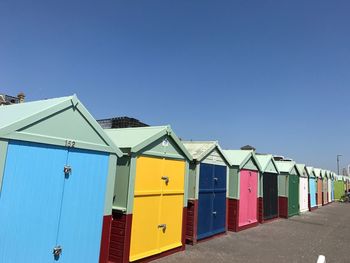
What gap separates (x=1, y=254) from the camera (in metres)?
4.93

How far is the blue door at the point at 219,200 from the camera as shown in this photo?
11.6 m

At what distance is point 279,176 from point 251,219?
5.58 metres

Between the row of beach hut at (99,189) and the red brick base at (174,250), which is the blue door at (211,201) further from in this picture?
the red brick base at (174,250)

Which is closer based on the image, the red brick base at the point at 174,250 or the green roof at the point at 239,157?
the red brick base at the point at 174,250

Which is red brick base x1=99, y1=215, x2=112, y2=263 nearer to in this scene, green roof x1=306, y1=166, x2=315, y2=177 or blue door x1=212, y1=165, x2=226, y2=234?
blue door x1=212, y1=165, x2=226, y2=234

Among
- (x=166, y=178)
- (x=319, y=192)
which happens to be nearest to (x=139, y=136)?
(x=166, y=178)

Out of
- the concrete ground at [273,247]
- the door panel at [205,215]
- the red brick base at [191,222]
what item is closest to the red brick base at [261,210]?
the concrete ground at [273,247]

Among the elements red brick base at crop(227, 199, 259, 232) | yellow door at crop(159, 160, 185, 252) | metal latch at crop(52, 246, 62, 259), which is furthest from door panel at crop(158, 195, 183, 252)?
red brick base at crop(227, 199, 259, 232)

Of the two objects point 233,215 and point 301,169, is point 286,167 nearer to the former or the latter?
point 301,169

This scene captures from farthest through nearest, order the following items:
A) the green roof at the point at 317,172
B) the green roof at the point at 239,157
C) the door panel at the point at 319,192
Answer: the door panel at the point at 319,192, the green roof at the point at 317,172, the green roof at the point at 239,157

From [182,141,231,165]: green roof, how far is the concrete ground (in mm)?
2838

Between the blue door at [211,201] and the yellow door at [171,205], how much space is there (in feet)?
4.49

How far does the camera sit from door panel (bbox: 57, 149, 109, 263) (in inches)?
234

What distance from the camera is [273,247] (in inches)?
417
